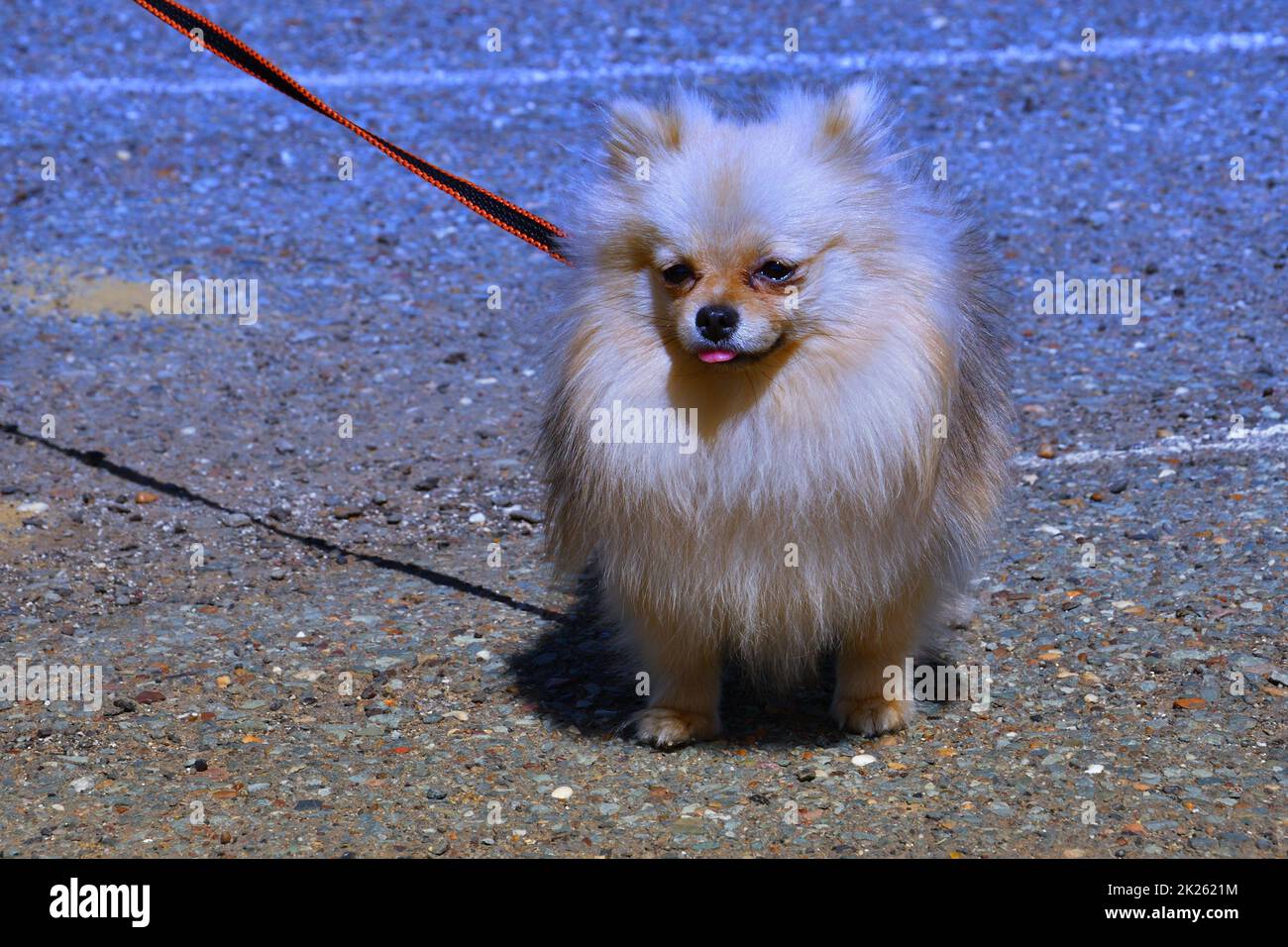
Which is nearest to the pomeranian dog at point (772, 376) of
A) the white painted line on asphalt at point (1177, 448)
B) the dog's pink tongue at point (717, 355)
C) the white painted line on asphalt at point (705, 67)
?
the dog's pink tongue at point (717, 355)

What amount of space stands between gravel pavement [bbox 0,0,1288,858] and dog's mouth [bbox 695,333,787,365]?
2.99 feet

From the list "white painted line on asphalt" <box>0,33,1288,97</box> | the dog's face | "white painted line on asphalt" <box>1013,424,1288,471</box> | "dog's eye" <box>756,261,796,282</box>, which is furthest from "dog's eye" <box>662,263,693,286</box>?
"white painted line on asphalt" <box>0,33,1288,97</box>

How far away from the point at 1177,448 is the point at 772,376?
9.84ft

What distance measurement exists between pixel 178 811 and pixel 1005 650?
8.52 feet

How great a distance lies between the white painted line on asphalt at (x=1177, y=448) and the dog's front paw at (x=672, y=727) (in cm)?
241

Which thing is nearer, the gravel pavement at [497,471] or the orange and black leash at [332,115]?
the gravel pavement at [497,471]

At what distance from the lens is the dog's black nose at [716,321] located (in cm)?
368

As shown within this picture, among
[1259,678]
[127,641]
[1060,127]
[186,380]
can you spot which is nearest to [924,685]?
[1259,678]

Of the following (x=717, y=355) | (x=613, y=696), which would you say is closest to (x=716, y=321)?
(x=717, y=355)

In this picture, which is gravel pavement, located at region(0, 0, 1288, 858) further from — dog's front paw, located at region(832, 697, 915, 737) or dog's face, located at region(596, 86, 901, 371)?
dog's face, located at region(596, 86, 901, 371)

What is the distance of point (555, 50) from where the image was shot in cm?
1198

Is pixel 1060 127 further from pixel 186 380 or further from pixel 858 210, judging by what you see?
pixel 858 210

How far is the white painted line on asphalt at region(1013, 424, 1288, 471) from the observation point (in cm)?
614

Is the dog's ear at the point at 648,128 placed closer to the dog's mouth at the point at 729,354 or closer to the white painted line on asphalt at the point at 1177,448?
the dog's mouth at the point at 729,354
